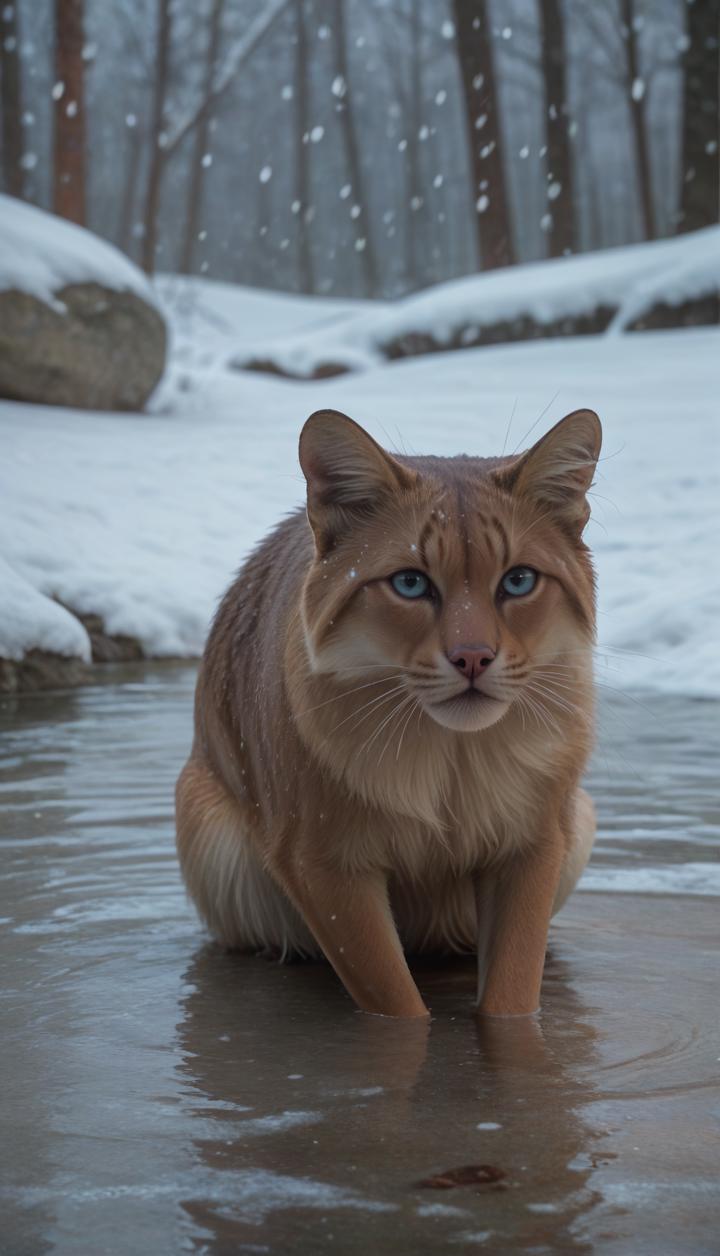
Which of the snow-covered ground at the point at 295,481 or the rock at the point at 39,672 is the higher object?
the snow-covered ground at the point at 295,481

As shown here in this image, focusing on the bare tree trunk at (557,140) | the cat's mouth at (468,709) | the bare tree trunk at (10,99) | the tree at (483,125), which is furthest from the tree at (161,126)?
the cat's mouth at (468,709)

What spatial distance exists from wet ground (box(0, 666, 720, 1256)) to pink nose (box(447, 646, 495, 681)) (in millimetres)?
750

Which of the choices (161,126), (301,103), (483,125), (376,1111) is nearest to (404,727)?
(376,1111)

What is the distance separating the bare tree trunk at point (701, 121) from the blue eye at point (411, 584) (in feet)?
67.3

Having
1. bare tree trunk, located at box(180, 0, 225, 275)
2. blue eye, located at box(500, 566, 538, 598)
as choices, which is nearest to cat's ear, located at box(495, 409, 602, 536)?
blue eye, located at box(500, 566, 538, 598)

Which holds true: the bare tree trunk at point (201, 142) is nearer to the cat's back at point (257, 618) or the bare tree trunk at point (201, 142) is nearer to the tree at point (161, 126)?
the tree at point (161, 126)

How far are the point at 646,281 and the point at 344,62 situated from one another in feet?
70.3

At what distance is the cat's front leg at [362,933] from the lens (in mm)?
3113

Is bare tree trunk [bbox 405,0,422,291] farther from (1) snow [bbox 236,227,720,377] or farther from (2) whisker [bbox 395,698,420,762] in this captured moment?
(2) whisker [bbox 395,698,420,762]

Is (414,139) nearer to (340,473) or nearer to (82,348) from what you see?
(82,348)

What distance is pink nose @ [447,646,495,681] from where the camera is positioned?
9.12 ft

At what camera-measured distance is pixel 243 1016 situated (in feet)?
10.5

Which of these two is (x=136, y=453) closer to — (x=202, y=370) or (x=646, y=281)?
(x=646, y=281)

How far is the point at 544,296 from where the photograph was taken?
→ 18484 millimetres
